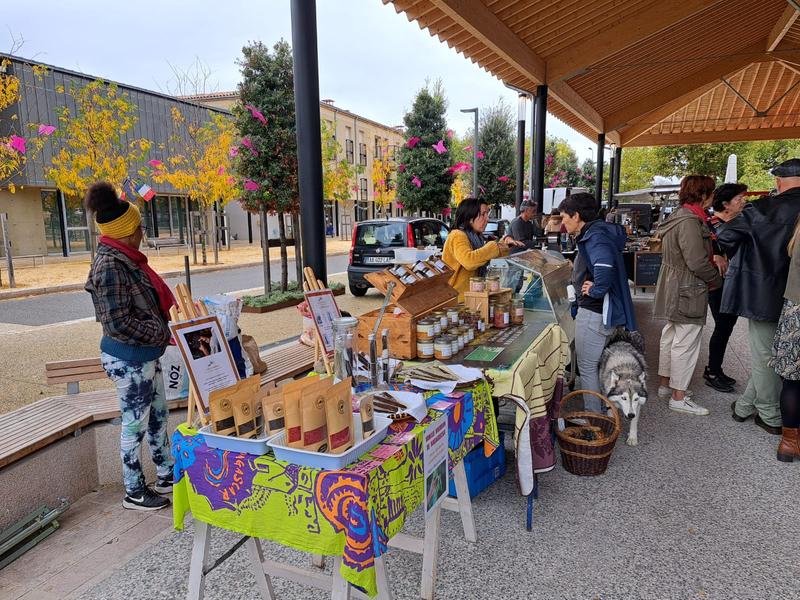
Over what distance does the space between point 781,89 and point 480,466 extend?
1656 cm

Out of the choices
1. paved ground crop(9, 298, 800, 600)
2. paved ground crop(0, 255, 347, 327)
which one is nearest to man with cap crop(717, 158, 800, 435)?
paved ground crop(9, 298, 800, 600)

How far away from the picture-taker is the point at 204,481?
1.87 meters

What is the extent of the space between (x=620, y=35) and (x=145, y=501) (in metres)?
8.51

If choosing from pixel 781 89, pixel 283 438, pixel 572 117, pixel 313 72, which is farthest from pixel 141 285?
pixel 781 89

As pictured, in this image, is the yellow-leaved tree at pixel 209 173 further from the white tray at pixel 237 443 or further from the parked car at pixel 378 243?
the white tray at pixel 237 443

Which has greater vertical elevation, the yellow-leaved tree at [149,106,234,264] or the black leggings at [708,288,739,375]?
the yellow-leaved tree at [149,106,234,264]

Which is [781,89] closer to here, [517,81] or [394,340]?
[517,81]

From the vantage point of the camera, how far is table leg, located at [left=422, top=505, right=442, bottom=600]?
2252mm

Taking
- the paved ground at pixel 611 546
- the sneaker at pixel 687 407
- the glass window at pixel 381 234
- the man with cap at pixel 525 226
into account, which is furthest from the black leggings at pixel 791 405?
the glass window at pixel 381 234

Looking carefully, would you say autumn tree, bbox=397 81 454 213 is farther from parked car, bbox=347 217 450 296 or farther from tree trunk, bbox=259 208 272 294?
tree trunk, bbox=259 208 272 294

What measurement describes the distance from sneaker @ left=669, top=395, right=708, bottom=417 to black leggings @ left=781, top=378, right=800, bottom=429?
80 cm

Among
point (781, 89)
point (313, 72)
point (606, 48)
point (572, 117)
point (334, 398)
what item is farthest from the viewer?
point (781, 89)

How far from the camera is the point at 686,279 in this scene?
4426mm

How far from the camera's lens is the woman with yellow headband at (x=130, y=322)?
2885mm
